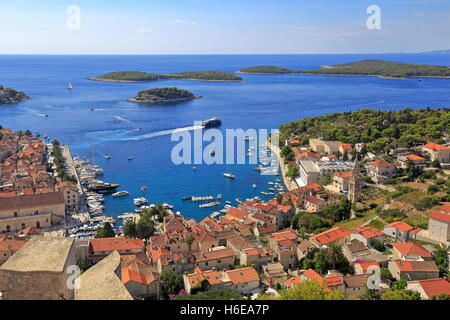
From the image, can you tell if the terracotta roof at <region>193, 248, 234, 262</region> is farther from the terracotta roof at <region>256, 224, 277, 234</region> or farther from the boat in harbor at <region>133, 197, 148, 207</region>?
the boat in harbor at <region>133, 197, 148, 207</region>

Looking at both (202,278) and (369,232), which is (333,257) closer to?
(369,232)

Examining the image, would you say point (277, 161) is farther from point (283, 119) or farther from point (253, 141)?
point (283, 119)

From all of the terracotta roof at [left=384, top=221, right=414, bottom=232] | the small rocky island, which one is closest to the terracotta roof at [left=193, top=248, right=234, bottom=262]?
the terracotta roof at [left=384, top=221, right=414, bottom=232]

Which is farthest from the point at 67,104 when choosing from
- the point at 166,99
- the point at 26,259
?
the point at 26,259

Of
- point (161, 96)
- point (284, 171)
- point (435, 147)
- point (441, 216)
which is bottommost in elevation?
point (284, 171)

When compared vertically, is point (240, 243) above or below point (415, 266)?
below

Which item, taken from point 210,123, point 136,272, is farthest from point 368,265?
point 210,123

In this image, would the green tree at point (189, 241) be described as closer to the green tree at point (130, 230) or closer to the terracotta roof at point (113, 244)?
the terracotta roof at point (113, 244)
